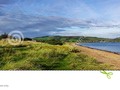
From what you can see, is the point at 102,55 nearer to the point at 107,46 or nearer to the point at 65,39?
the point at 107,46

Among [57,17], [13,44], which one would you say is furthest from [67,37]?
[13,44]

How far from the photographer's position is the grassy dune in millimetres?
2469

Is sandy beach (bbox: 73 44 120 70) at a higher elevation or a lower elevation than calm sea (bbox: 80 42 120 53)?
lower

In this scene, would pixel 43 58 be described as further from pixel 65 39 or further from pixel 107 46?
pixel 107 46

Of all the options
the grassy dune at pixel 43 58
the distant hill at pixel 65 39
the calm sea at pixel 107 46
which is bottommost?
the grassy dune at pixel 43 58

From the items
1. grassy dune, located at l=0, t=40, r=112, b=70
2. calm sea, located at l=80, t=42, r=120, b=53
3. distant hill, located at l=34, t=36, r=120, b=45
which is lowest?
grassy dune, located at l=0, t=40, r=112, b=70

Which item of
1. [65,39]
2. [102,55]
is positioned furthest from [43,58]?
[102,55]

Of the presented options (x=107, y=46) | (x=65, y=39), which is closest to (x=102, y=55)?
(x=107, y=46)

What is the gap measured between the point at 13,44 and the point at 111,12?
517 millimetres

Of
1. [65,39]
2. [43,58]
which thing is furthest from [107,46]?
[43,58]

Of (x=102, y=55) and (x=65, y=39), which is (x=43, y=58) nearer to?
(x=65, y=39)

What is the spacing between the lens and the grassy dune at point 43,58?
2.47 metres

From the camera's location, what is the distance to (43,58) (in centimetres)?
251
